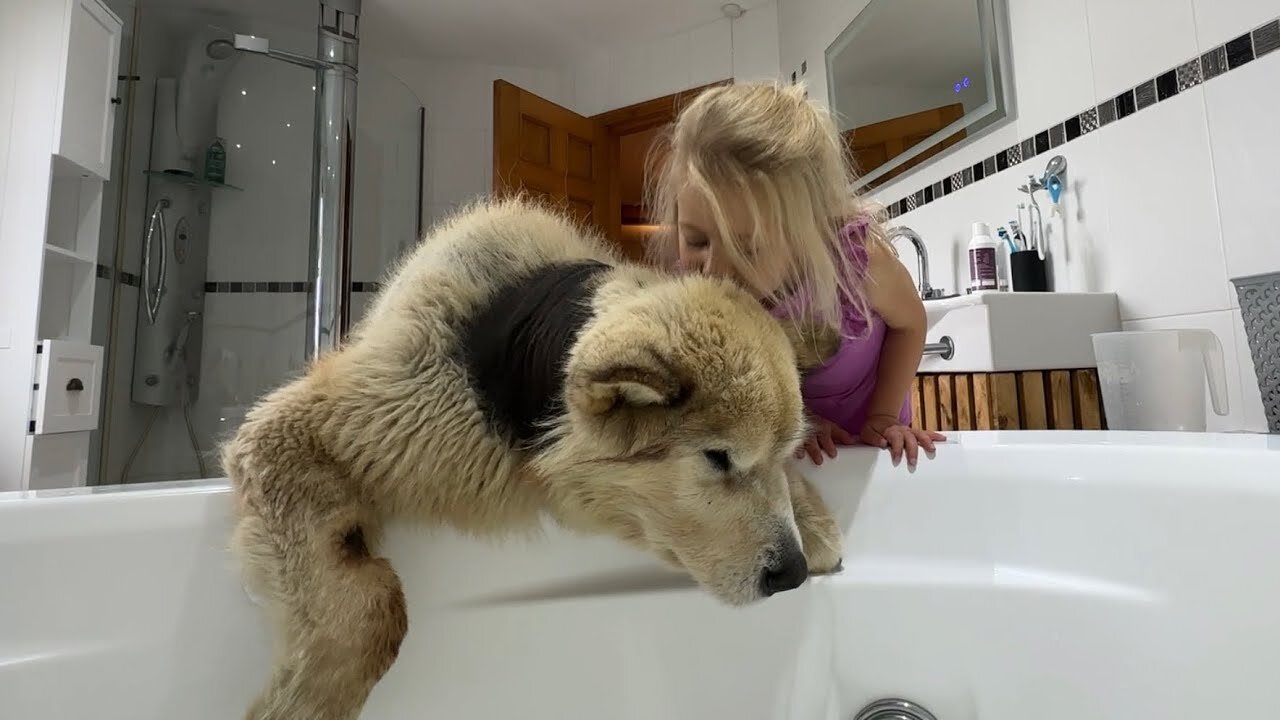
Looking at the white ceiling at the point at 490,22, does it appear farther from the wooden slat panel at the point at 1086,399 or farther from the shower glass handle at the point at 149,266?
the wooden slat panel at the point at 1086,399

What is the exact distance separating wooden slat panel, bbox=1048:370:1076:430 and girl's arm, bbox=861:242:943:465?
0.70 meters

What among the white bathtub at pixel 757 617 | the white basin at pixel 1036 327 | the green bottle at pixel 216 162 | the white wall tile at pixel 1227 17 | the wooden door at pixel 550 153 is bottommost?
the white bathtub at pixel 757 617

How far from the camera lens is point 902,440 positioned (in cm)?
90

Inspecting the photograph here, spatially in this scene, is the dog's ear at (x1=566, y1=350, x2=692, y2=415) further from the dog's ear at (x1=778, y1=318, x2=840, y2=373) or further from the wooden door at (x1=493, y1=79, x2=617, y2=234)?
the wooden door at (x1=493, y1=79, x2=617, y2=234)

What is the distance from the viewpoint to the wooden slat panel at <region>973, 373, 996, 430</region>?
1.65 m

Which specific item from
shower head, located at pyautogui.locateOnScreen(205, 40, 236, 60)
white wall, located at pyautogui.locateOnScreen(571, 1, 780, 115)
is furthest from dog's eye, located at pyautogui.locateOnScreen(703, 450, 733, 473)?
shower head, located at pyautogui.locateOnScreen(205, 40, 236, 60)

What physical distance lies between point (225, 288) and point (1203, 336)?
3630mm

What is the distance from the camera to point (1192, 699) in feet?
2.18

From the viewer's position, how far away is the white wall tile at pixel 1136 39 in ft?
4.73

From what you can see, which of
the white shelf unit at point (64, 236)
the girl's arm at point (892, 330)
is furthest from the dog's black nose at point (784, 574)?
the white shelf unit at point (64, 236)

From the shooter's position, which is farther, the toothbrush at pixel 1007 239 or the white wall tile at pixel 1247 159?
the toothbrush at pixel 1007 239

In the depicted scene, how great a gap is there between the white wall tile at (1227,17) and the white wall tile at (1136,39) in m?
0.02

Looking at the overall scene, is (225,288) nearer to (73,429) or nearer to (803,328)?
(73,429)

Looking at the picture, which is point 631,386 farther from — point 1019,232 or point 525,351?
point 1019,232
